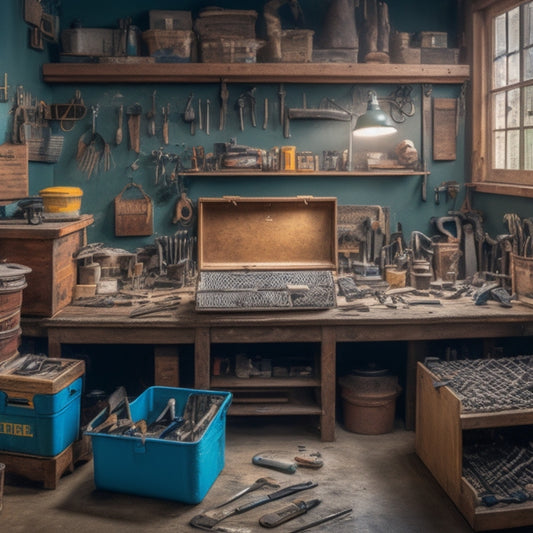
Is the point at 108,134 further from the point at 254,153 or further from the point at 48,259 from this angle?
the point at 48,259

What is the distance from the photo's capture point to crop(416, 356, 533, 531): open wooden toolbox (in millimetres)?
3180

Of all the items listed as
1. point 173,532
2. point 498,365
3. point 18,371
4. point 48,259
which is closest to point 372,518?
point 173,532

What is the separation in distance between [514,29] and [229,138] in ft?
6.71

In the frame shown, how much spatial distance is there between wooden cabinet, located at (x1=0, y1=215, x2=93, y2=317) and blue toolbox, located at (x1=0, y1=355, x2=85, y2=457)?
440mm

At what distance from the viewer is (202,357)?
4078mm

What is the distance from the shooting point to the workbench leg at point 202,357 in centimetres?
404

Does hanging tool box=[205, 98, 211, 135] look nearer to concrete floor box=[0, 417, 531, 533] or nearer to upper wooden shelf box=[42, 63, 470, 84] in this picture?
upper wooden shelf box=[42, 63, 470, 84]

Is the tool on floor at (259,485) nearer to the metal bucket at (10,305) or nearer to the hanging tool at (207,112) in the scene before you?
the metal bucket at (10,305)

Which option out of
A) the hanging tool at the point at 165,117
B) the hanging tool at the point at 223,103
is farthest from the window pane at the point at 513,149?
the hanging tool at the point at 165,117

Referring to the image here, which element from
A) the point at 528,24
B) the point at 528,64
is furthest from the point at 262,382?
the point at 528,24

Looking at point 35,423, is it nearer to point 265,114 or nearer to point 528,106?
point 265,114

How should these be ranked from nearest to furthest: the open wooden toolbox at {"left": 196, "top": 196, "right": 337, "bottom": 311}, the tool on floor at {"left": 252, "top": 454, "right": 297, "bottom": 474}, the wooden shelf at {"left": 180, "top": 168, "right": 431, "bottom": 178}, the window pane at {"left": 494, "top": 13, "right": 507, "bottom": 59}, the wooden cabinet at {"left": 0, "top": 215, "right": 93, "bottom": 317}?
the tool on floor at {"left": 252, "top": 454, "right": 297, "bottom": 474} → the wooden cabinet at {"left": 0, "top": 215, "right": 93, "bottom": 317} → the open wooden toolbox at {"left": 196, "top": 196, "right": 337, "bottom": 311} → the window pane at {"left": 494, "top": 13, "right": 507, "bottom": 59} → the wooden shelf at {"left": 180, "top": 168, "right": 431, "bottom": 178}

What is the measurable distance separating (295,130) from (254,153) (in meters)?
0.36

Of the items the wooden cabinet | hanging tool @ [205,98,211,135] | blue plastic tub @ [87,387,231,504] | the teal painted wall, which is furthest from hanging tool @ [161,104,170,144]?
blue plastic tub @ [87,387,231,504]
